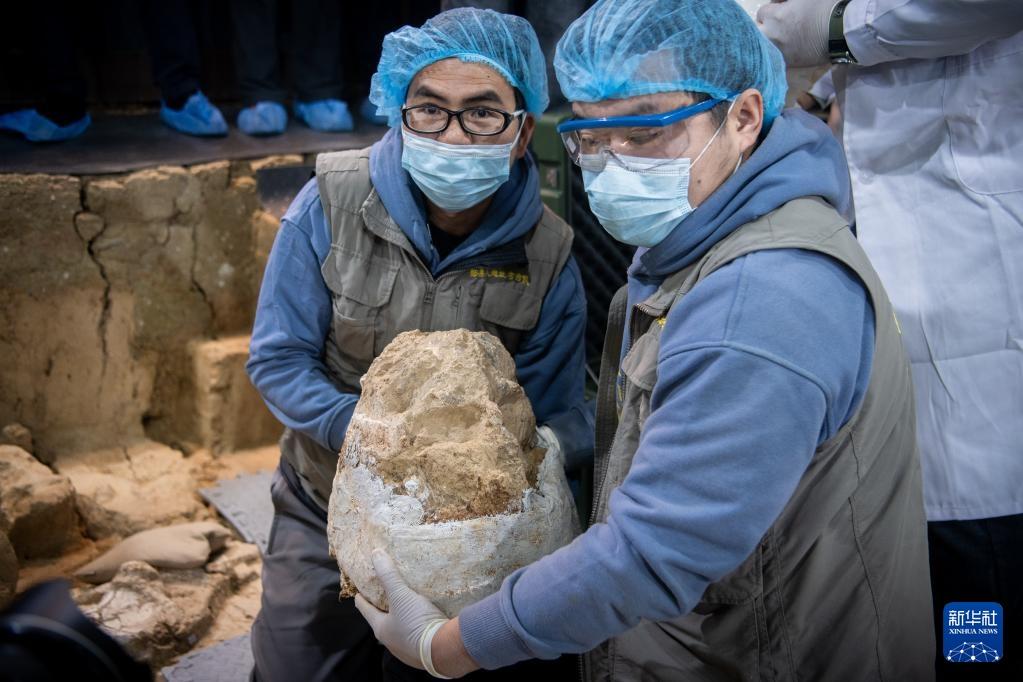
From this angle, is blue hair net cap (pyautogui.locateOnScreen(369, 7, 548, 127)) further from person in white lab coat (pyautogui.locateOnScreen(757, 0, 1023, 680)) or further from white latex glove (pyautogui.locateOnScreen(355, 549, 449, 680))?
white latex glove (pyautogui.locateOnScreen(355, 549, 449, 680))

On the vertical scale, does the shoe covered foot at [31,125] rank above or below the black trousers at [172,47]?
below

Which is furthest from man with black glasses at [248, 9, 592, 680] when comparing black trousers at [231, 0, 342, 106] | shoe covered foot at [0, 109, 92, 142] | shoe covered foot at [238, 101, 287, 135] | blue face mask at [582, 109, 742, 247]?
black trousers at [231, 0, 342, 106]

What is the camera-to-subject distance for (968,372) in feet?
6.38

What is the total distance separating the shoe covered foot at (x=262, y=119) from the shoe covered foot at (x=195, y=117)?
6.0 inches

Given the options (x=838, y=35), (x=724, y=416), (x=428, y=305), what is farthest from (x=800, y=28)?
(x=724, y=416)

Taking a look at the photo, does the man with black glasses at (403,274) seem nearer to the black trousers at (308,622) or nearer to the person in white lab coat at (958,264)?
the black trousers at (308,622)

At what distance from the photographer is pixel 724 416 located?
128 cm

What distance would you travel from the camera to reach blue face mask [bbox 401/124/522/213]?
2.15 m

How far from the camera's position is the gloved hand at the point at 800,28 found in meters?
2.02

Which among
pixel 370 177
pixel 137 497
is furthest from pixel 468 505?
pixel 137 497

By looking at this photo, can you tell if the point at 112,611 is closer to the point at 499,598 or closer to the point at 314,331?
the point at 314,331

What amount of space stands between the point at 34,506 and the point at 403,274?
5.66 feet

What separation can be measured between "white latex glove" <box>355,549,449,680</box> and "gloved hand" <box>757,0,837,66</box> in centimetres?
146

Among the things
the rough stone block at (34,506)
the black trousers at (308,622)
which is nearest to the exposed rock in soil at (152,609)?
the rough stone block at (34,506)
